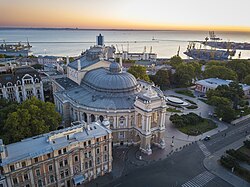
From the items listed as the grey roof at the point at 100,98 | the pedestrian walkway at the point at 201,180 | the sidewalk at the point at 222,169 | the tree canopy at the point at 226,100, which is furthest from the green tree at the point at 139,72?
the pedestrian walkway at the point at 201,180

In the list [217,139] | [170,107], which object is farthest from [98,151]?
[170,107]

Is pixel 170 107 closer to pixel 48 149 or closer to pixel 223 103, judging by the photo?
pixel 223 103

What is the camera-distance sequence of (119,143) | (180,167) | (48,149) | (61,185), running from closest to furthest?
(48,149) → (61,185) → (180,167) → (119,143)

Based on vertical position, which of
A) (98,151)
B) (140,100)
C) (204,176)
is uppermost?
(140,100)

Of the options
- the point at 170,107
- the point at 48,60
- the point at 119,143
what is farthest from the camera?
the point at 48,60


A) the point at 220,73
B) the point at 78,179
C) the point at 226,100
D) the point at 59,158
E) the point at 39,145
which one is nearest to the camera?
the point at 39,145

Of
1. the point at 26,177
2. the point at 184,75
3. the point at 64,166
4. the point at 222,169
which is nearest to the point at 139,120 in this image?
the point at 222,169

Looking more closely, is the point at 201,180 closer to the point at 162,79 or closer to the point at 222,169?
the point at 222,169
